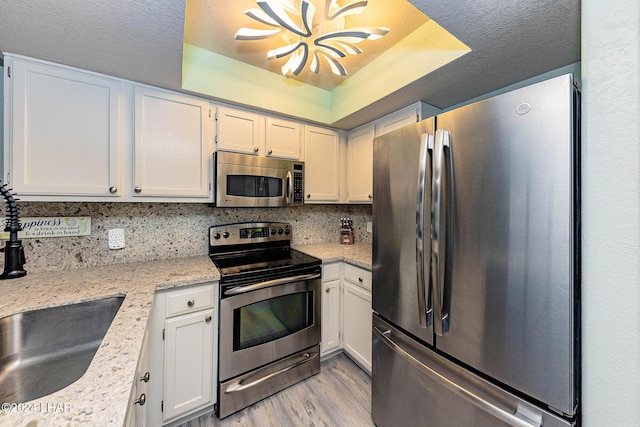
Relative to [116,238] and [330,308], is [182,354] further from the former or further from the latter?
[330,308]

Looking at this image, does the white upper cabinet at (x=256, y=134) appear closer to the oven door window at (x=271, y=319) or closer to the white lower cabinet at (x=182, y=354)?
the white lower cabinet at (x=182, y=354)

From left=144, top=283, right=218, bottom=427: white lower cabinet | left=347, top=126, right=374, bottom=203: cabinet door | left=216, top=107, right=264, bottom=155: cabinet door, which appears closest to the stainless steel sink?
left=144, top=283, right=218, bottom=427: white lower cabinet

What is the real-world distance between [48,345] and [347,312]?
1.73 metres

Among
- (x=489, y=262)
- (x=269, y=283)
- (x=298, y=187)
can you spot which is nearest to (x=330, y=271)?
(x=269, y=283)

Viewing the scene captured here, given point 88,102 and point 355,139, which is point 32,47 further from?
point 355,139

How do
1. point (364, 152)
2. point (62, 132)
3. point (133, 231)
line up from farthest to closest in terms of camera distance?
point (364, 152)
point (133, 231)
point (62, 132)

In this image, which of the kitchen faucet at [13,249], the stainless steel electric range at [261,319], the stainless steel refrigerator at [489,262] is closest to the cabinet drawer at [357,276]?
the stainless steel electric range at [261,319]

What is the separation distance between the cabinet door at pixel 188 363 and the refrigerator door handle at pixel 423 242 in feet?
4.03

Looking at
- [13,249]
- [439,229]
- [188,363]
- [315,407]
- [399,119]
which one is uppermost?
[399,119]

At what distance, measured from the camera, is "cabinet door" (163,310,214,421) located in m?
1.40

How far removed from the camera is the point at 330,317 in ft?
6.72

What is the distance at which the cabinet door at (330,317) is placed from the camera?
201 centimetres

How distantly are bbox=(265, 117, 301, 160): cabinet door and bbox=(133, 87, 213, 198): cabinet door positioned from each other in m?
0.48

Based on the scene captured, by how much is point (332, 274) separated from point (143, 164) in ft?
5.16
